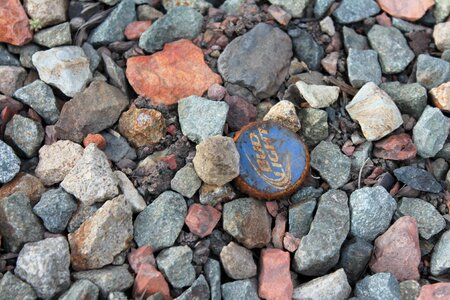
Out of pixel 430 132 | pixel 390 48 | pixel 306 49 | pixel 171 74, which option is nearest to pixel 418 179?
pixel 430 132

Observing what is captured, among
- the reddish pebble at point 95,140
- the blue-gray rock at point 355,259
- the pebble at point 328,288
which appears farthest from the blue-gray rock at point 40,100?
the blue-gray rock at point 355,259

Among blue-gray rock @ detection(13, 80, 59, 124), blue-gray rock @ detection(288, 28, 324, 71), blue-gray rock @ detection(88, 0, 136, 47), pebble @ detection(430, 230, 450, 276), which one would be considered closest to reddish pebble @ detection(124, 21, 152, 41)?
blue-gray rock @ detection(88, 0, 136, 47)

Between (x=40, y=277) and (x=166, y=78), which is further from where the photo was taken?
(x=166, y=78)

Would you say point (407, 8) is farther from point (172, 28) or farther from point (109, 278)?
point (109, 278)

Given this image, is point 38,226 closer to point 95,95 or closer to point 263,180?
point 95,95

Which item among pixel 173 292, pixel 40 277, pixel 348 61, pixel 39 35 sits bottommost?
pixel 173 292

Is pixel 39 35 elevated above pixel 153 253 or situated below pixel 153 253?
above

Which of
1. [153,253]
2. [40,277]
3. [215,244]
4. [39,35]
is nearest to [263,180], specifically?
[215,244]

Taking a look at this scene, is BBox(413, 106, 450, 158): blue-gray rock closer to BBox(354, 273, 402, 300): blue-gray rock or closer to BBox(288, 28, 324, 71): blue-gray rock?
BBox(288, 28, 324, 71): blue-gray rock
